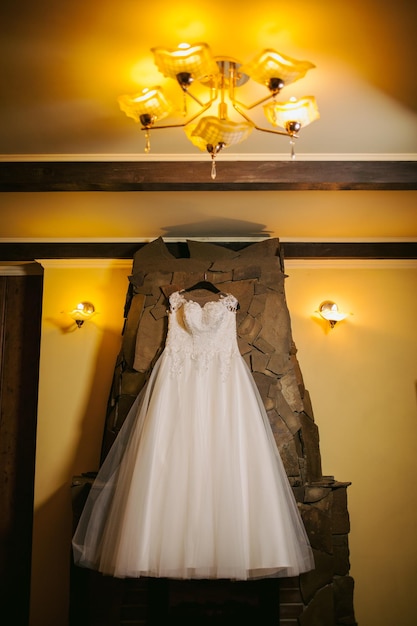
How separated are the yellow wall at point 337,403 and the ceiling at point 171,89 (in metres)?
0.64

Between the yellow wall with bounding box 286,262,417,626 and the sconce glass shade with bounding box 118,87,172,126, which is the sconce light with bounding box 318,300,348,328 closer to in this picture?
the yellow wall with bounding box 286,262,417,626

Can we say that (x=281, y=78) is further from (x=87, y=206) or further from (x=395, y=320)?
(x=395, y=320)

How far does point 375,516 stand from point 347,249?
204cm

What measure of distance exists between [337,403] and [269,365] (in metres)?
0.95

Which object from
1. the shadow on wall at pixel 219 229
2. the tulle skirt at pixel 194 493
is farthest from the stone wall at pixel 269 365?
the tulle skirt at pixel 194 493

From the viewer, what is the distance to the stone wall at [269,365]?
12.0ft

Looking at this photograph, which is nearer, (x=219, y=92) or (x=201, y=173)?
(x=219, y=92)

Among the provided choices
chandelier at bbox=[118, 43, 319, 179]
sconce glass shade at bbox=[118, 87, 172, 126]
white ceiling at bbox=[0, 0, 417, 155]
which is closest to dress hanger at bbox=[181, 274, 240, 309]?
white ceiling at bbox=[0, 0, 417, 155]

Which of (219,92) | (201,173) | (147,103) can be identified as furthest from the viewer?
(201,173)

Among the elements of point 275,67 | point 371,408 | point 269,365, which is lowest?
point 371,408

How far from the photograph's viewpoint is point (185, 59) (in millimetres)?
2049

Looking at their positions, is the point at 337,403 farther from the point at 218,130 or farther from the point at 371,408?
the point at 218,130

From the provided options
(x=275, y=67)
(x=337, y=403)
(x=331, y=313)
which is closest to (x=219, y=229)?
(x=331, y=313)

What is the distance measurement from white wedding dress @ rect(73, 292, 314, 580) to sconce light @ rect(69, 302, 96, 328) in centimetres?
104
